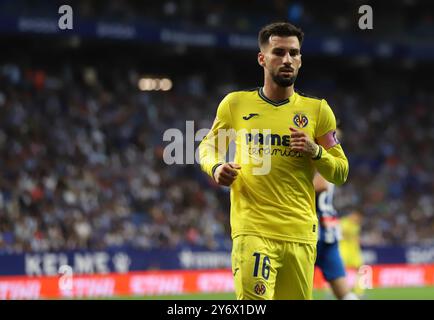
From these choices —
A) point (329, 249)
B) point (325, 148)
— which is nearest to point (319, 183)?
point (329, 249)

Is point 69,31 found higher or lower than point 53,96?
higher

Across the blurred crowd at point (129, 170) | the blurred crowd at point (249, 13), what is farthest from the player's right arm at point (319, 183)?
the blurred crowd at point (249, 13)

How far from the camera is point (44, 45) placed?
29.7 meters

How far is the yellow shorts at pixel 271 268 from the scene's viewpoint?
7.42 m

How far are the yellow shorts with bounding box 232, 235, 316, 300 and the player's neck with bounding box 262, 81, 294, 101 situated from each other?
1.15 meters

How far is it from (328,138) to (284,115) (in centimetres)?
40

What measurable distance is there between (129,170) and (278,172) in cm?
1975

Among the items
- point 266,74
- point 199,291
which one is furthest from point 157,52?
point 266,74

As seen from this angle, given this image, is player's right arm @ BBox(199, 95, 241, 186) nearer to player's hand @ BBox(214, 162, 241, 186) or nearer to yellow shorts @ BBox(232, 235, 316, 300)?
player's hand @ BBox(214, 162, 241, 186)

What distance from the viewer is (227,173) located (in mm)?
7320

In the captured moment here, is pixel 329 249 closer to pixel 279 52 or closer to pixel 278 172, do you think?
pixel 278 172

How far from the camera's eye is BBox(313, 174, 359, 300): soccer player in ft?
39.8

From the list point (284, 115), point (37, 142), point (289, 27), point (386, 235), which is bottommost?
point (386, 235)

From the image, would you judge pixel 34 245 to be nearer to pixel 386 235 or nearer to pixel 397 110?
pixel 386 235
